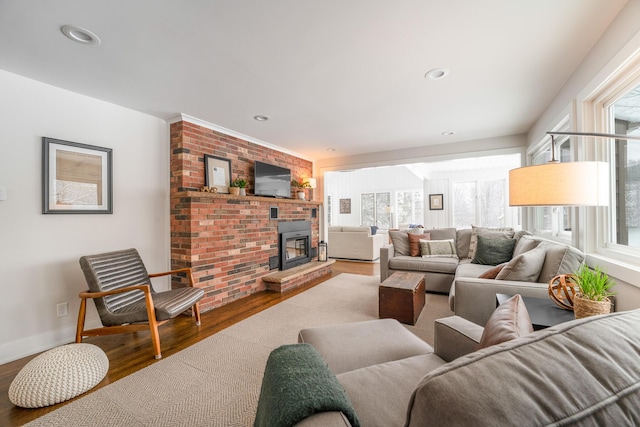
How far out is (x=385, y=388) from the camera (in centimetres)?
102

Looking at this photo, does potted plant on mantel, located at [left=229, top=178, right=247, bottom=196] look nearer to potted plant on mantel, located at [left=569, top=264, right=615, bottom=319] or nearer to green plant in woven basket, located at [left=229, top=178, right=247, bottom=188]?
green plant in woven basket, located at [left=229, top=178, right=247, bottom=188]

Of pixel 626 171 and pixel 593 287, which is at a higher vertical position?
pixel 626 171

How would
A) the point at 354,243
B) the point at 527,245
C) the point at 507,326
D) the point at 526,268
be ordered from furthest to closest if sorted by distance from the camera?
the point at 354,243
the point at 527,245
the point at 526,268
the point at 507,326

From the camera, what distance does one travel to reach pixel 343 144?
4625mm

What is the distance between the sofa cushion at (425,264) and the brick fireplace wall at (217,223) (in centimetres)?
202

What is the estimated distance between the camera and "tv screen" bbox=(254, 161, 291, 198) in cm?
410

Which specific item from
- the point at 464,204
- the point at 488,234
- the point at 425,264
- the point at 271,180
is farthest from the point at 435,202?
the point at 271,180

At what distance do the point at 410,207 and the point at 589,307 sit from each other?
8421 millimetres

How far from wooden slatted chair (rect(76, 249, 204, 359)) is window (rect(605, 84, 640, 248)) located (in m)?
3.51

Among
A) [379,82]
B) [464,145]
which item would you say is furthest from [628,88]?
[464,145]

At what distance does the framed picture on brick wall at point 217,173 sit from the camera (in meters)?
3.40

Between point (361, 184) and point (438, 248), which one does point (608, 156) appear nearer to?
point (438, 248)

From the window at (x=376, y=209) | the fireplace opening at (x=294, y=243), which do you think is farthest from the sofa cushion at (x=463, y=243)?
the window at (x=376, y=209)

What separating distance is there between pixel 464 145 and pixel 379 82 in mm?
2837
